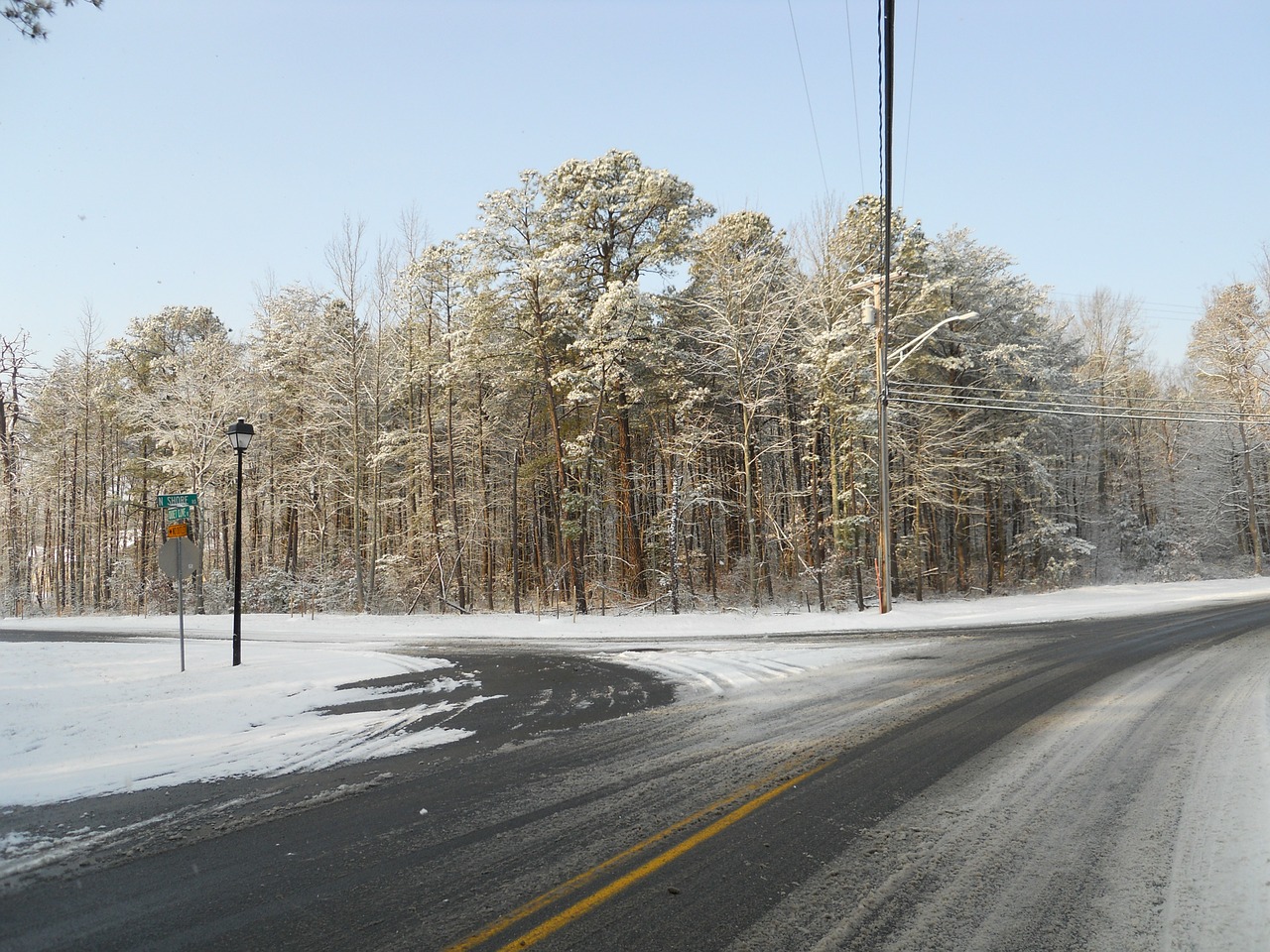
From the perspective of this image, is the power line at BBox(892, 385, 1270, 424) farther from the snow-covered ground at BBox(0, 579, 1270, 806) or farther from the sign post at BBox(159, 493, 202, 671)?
the sign post at BBox(159, 493, 202, 671)

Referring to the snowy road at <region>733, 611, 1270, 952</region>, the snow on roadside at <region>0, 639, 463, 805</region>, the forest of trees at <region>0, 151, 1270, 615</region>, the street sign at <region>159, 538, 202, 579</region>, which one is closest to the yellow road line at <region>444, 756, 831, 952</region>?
the snowy road at <region>733, 611, 1270, 952</region>

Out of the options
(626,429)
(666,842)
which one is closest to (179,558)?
(666,842)

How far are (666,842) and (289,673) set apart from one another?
9215mm

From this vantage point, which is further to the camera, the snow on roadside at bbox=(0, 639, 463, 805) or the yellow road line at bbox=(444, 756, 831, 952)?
Result: the snow on roadside at bbox=(0, 639, 463, 805)

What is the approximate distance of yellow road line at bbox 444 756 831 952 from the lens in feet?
10.8

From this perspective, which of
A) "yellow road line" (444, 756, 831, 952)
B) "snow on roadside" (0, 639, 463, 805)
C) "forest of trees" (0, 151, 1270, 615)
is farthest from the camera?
"forest of trees" (0, 151, 1270, 615)

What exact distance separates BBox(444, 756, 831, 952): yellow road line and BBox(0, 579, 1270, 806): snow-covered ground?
347cm

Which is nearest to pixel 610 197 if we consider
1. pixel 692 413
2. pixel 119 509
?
pixel 692 413

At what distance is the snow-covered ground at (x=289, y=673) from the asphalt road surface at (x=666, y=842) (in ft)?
3.25

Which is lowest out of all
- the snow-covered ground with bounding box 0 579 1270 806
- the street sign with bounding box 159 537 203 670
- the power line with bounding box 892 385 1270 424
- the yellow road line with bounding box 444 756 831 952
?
the snow-covered ground with bounding box 0 579 1270 806

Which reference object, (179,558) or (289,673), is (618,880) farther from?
(179,558)

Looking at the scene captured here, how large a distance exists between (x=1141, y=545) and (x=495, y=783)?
45995 mm

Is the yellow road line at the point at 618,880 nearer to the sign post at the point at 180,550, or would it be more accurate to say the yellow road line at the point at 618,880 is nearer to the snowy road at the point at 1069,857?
the snowy road at the point at 1069,857

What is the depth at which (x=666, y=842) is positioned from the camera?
14.2 feet
